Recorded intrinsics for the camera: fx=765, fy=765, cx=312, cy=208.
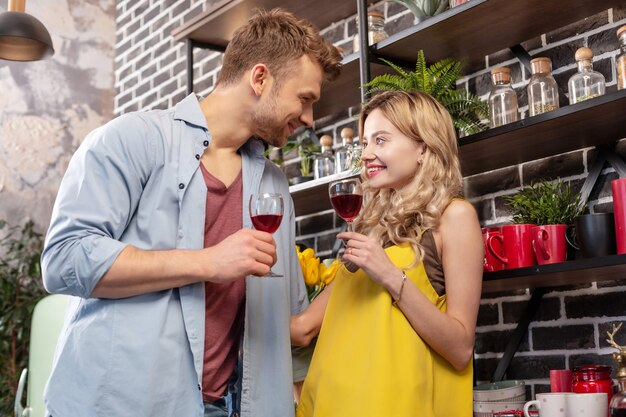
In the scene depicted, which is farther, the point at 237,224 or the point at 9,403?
the point at 9,403

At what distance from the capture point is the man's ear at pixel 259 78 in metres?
1.87

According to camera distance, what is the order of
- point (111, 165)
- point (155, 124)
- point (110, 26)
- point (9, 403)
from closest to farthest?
point (111, 165) → point (155, 124) → point (9, 403) → point (110, 26)

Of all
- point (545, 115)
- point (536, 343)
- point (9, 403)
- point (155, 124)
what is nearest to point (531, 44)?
point (545, 115)

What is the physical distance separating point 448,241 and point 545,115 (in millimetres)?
461

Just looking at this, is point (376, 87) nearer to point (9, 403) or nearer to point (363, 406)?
point (363, 406)

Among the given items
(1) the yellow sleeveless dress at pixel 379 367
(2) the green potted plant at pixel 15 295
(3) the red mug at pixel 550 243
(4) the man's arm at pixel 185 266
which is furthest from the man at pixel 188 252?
(2) the green potted plant at pixel 15 295

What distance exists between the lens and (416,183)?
195 cm

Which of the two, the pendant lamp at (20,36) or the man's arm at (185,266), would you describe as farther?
the pendant lamp at (20,36)

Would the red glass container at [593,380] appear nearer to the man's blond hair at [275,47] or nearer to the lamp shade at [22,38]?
the man's blond hair at [275,47]

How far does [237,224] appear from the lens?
5.96 ft

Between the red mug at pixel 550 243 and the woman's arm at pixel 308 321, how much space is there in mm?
550

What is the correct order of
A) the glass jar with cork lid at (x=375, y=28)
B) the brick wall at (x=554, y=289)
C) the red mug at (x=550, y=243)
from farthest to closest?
the glass jar with cork lid at (x=375, y=28), the brick wall at (x=554, y=289), the red mug at (x=550, y=243)

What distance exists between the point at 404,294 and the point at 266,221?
0.35 metres

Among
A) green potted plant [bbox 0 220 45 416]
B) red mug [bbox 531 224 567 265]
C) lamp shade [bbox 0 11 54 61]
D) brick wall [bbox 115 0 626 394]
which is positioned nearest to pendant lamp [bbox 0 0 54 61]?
lamp shade [bbox 0 11 54 61]
